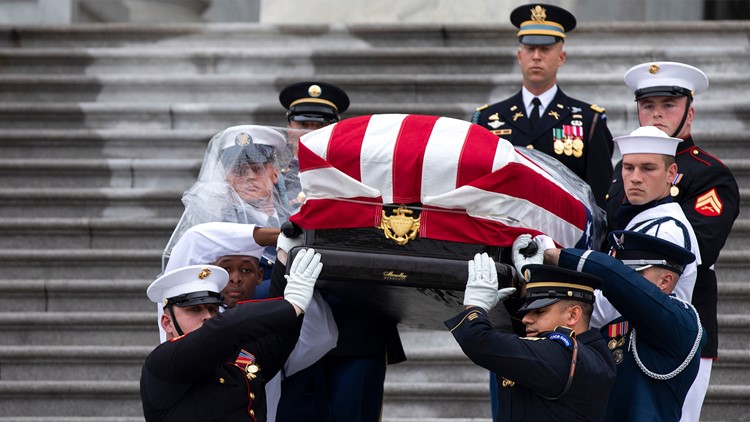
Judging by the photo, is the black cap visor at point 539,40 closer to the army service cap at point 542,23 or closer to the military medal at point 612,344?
the army service cap at point 542,23

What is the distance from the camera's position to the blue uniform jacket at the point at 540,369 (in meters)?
4.84

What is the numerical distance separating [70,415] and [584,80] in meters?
4.48

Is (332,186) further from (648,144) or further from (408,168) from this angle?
(648,144)

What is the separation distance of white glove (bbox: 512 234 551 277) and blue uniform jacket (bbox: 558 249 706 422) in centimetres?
9

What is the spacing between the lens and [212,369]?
5.20 meters

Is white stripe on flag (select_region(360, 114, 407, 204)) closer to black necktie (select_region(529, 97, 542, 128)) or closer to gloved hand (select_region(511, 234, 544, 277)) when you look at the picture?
gloved hand (select_region(511, 234, 544, 277))

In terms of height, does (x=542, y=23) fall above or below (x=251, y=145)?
above

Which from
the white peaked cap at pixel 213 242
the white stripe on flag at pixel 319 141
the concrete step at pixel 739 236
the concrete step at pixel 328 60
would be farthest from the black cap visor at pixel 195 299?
the concrete step at pixel 328 60

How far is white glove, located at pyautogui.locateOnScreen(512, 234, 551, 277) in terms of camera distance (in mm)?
5121

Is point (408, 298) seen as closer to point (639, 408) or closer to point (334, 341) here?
point (334, 341)

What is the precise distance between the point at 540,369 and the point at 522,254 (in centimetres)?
52

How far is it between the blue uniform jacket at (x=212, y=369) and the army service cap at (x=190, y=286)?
17 cm

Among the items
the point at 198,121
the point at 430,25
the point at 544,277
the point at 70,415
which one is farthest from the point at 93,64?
the point at 544,277

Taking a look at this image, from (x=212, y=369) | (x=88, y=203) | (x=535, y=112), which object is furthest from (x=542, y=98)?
(x=88, y=203)
